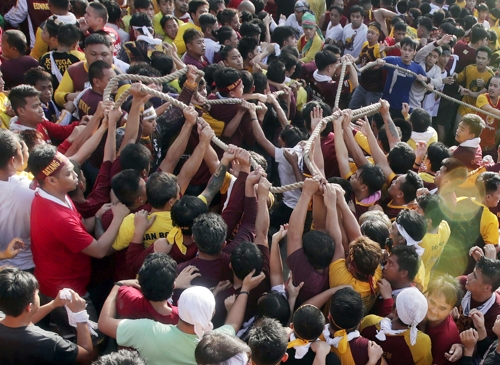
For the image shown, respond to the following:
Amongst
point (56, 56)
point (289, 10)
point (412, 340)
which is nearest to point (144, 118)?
point (56, 56)

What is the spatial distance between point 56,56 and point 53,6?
1.07 metres

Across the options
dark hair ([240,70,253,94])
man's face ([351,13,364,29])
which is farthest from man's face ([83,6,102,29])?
man's face ([351,13,364,29])

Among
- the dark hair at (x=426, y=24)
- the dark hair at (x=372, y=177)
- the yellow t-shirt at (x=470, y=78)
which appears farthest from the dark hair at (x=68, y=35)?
the dark hair at (x=426, y=24)

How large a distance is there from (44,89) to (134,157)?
6.31 feet

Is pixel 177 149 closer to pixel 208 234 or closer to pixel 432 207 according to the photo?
pixel 208 234

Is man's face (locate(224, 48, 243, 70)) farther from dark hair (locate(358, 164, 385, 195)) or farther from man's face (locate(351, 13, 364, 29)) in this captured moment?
man's face (locate(351, 13, 364, 29))

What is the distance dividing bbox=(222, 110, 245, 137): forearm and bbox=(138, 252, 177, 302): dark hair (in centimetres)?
259

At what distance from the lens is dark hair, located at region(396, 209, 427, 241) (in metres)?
3.54

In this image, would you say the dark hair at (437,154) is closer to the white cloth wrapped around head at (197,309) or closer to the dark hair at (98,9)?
the white cloth wrapped around head at (197,309)

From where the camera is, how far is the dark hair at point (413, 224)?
3.54 m

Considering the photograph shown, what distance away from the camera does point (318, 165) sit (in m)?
4.71

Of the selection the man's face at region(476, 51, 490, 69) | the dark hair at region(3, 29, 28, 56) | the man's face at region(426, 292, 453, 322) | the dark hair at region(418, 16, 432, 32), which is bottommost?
the man's face at region(426, 292, 453, 322)

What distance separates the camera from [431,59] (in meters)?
7.92

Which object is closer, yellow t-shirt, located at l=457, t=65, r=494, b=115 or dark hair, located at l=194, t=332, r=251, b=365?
dark hair, located at l=194, t=332, r=251, b=365
